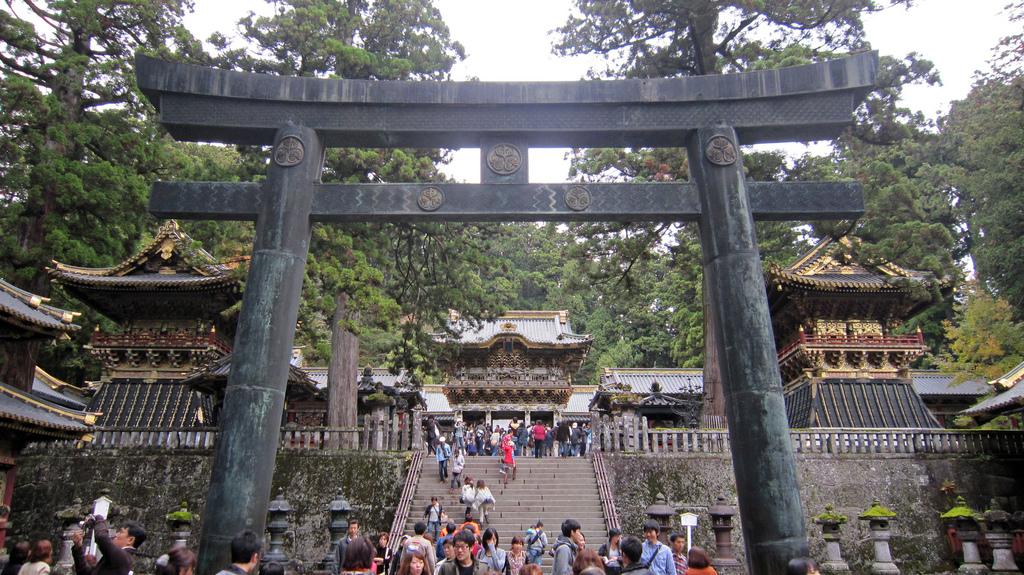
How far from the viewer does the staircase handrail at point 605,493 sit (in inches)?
524

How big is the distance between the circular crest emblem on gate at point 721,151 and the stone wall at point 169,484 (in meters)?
10.0

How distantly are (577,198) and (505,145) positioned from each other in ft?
3.20

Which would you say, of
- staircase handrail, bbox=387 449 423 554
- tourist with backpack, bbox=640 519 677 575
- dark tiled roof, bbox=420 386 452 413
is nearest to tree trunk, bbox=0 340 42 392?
staircase handrail, bbox=387 449 423 554

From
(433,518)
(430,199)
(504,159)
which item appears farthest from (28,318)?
(504,159)

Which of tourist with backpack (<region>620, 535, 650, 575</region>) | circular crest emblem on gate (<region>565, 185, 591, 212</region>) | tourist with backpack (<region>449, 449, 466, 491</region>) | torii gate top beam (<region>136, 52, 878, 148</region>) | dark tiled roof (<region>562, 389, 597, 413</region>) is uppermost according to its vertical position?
dark tiled roof (<region>562, 389, 597, 413</region>)

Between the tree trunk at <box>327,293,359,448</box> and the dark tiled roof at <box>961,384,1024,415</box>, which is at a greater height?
the tree trunk at <box>327,293,359,448</box>

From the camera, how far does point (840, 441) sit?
15398mm

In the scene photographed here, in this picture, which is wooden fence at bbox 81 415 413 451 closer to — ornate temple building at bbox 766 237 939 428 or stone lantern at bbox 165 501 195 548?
stone lantern at bbox 165 501 195 548

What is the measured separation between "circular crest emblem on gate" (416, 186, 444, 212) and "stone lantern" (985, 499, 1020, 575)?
33.4ft

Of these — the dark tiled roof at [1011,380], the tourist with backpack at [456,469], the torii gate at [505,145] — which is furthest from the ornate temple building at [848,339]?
the torii gate at [505,145]

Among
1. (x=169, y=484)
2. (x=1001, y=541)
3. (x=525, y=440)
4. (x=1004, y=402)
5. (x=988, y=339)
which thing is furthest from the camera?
(x=525, y=440)

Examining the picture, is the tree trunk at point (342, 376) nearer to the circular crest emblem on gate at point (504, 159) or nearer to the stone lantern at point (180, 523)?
the stone lantern at point (180, 523)

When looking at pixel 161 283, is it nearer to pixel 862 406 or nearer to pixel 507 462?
pixel 507 462

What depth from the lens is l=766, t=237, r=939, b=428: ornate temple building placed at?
18516 millimetres
